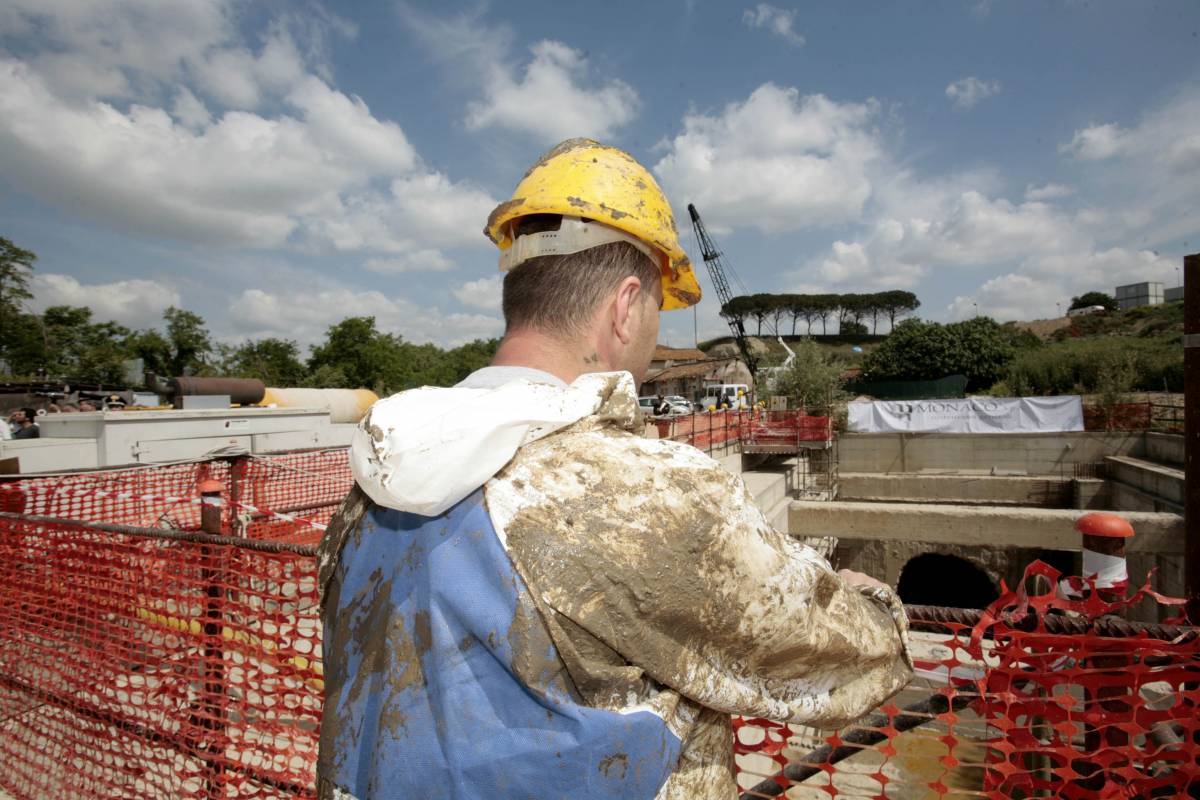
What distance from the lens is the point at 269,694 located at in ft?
8.79

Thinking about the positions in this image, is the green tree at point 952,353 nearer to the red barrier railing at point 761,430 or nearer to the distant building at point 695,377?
the distant building at point 695,377

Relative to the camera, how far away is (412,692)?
2.80 feet

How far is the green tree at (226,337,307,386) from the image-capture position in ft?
160

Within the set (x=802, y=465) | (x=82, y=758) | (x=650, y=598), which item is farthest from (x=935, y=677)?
(x=802, y=465)

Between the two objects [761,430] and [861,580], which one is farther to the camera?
[761,430]

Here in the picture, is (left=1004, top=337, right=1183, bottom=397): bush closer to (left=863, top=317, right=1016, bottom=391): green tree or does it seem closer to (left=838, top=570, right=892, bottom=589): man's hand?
(left=863, top=317, right=1016, bottom=391): green tree

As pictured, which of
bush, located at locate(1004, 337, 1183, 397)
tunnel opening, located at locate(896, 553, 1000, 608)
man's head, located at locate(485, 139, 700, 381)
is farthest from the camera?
bush, located at locate(1004, 337, 1183, 397)

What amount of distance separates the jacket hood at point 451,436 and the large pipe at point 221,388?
1245cm

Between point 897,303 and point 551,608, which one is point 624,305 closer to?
point 551,608

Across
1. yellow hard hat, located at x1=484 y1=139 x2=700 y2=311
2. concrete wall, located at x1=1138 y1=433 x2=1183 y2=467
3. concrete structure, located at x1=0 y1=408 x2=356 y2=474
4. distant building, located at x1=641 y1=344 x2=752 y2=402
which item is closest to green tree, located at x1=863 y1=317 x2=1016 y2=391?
distant building, located at x1=641 y1=344 x2=752 y2=402

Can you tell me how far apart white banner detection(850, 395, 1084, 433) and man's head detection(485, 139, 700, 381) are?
76.5 ft

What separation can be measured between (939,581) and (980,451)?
22.3 feet

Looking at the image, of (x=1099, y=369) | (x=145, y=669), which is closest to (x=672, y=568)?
(x=145, y=669)

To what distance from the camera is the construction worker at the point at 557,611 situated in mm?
802
